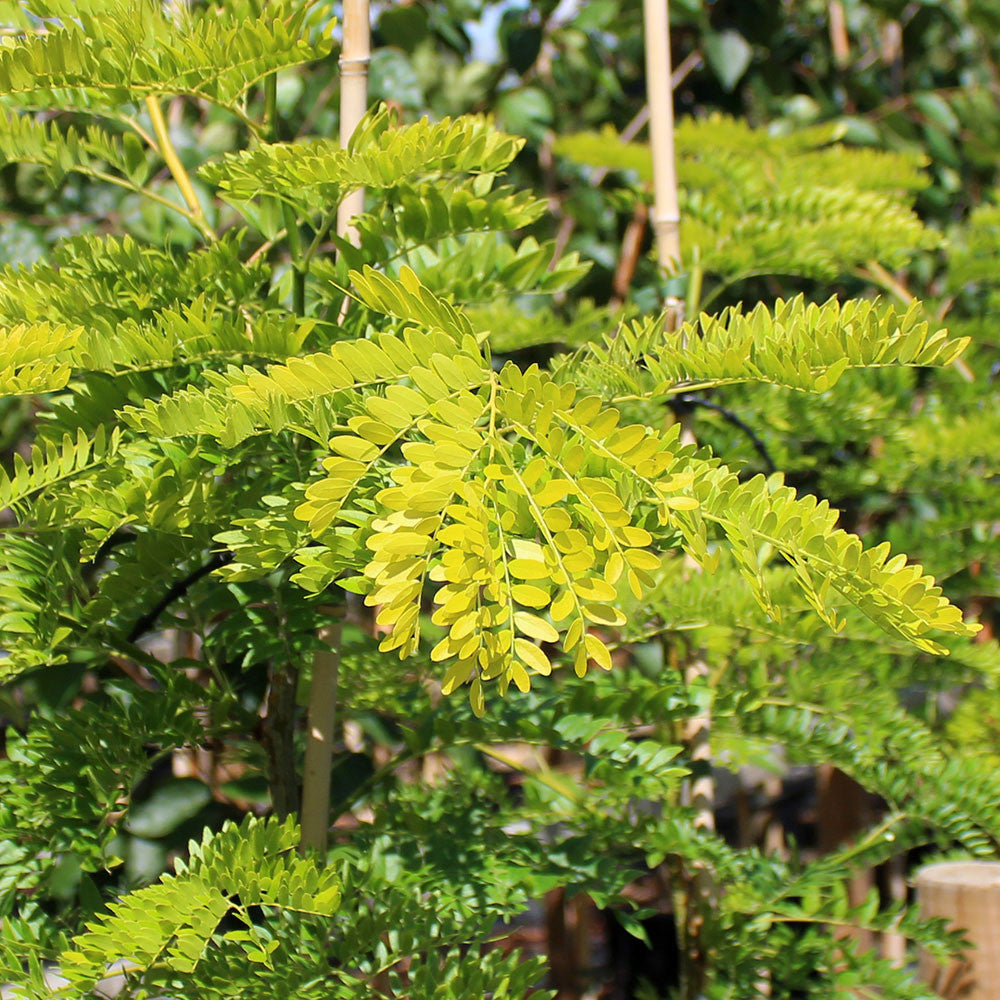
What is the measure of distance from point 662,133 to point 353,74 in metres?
0.37

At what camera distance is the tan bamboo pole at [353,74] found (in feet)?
2.40

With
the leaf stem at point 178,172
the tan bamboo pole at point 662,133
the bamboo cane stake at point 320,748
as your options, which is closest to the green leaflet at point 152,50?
the leaf stem at point 178,172

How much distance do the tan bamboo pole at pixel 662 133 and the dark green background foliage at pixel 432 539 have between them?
0.10 ft

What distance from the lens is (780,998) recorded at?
0.96m

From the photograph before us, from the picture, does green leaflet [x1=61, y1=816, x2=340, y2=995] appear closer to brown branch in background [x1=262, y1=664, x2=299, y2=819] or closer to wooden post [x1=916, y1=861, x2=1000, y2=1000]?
brown branch in background [x1=262, y1=664, x2=299, y2=819]

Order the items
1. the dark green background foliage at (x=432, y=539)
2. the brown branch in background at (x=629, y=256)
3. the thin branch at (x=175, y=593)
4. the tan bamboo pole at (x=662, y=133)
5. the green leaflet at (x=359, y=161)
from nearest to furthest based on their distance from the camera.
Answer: the dark green background foliage at (x=432, y=539) < the green leaflet at (x=359, y=161) < the thin branch at (x=175, y=593) < the tan bamboo pole at (x=662, y=133) < the brown branch in background at (x=629, y=256)

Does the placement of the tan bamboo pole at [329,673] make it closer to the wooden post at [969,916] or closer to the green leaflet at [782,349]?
the green leaflet at [782,349]

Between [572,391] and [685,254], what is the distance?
61 centimetres

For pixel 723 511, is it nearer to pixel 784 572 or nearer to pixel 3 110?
pixel 784 572

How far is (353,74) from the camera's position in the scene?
0.74m

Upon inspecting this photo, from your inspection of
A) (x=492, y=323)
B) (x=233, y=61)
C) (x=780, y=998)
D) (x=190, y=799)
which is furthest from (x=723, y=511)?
(x=190, y=799)

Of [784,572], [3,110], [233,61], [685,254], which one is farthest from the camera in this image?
[685,254]

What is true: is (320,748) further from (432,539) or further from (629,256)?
(629,256)

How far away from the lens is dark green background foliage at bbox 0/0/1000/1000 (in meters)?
0.47
